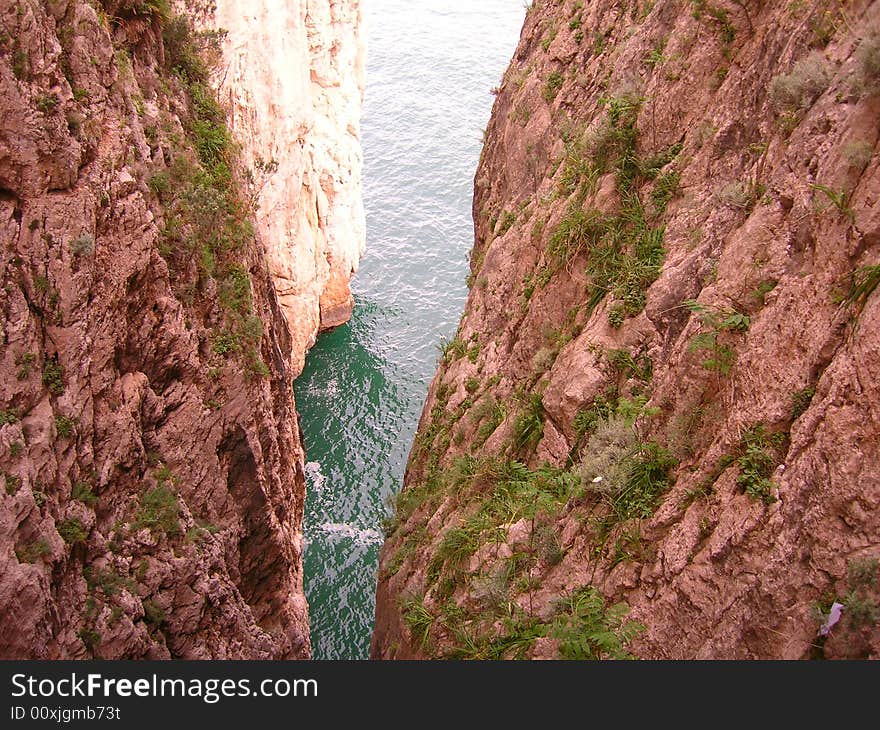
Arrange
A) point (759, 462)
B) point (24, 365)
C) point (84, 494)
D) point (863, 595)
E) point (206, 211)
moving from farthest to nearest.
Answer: point (206, 211)
point (84, 494)
point (24, 365)
point (759, 462)
point (863, 595)

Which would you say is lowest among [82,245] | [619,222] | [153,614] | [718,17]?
[153,614]

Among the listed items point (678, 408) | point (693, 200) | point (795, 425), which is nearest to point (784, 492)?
point (795, 425)

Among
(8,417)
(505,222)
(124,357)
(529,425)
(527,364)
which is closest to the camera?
(8,417)

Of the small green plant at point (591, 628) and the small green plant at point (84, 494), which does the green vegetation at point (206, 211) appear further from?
the small green plant at point (591, 628)

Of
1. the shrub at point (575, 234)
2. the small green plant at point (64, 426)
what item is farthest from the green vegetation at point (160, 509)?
the shrub at point (575, 234)

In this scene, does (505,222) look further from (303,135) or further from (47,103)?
(303,135)

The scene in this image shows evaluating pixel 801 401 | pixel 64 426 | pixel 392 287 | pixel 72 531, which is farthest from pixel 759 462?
pixel 392 287

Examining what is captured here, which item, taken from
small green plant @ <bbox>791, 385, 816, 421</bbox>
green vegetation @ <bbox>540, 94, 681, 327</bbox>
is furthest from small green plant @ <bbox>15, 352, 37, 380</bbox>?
small green plant @ <bbox>791, 385, 816, 421</bbox>
